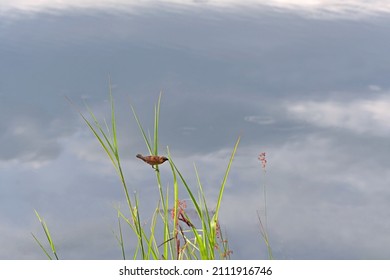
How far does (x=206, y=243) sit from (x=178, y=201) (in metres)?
0.28

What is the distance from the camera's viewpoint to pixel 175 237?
2916 millimetres
